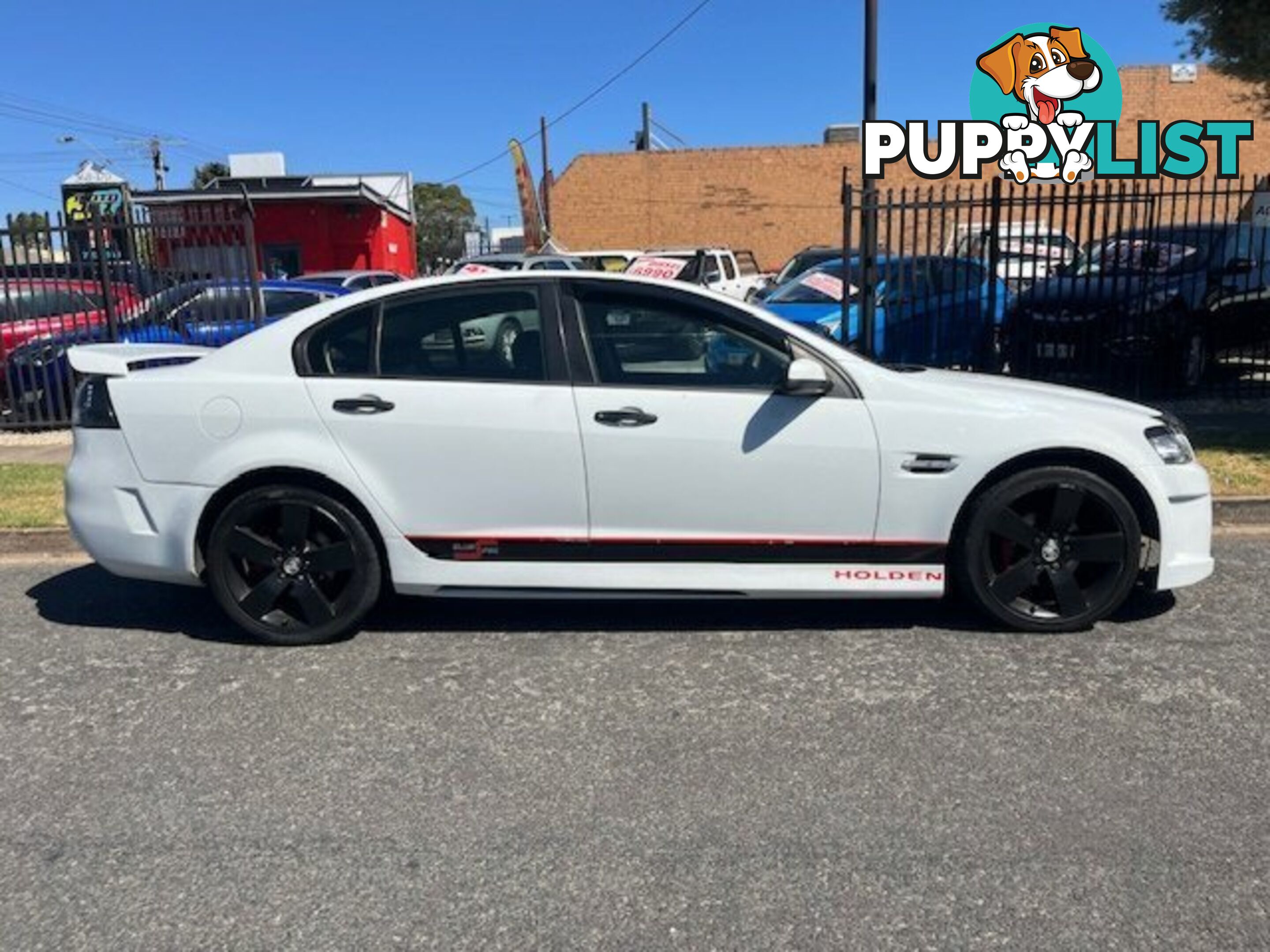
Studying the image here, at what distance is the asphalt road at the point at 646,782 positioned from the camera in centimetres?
271

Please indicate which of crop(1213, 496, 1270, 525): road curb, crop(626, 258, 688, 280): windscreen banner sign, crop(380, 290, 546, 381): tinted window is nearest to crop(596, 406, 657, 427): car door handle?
crop(380, 290, 546, 381): tinted window

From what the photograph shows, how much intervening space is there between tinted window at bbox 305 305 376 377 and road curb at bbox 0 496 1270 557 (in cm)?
278

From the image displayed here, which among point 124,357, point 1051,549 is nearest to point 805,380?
point 1051,549

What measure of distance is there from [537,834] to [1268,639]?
3300 millimetres

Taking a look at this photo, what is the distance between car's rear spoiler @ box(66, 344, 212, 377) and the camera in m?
4.63

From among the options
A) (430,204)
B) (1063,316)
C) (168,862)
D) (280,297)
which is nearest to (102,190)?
(280,297)

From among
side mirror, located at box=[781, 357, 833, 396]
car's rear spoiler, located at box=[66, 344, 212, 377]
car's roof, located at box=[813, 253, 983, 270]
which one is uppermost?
car's roof, located at box=[813, 253, 983, 270]

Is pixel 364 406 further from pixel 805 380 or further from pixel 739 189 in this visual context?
pixel 739 189

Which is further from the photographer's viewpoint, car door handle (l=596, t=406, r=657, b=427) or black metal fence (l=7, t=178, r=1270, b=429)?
black metal fence (l=7, t=178, r=1270, b=429)

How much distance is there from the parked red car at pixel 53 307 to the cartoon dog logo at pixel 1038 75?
1680 centimetres

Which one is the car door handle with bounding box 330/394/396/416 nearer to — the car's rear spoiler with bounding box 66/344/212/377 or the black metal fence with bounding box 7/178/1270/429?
the car's rear spoiler with bounding box 66/344/212/377

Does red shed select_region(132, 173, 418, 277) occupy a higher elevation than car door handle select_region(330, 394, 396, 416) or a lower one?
higher

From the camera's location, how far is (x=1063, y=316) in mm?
10383

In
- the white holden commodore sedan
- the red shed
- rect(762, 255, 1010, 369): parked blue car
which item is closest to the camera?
the white holden commodore sedan
